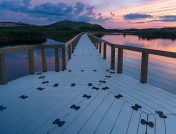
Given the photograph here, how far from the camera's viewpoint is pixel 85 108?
3.09m

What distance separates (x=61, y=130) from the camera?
8.05 feet

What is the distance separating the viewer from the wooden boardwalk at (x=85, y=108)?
251 cm

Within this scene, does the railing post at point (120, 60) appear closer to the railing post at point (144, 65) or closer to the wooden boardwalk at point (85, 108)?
the wooden boardwalk at point (85, 108)

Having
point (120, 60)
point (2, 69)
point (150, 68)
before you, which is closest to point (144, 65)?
point (120, 60)

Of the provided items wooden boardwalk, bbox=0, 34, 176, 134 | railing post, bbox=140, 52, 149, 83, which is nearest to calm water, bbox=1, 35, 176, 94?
railing post, bbox=140, 52, 149, 83

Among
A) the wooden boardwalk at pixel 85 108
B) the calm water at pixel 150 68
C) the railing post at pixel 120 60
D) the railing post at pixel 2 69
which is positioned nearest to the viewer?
the wooden boardwalk at pixel 85 108

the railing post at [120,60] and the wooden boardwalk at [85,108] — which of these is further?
the railing post at [120,60]

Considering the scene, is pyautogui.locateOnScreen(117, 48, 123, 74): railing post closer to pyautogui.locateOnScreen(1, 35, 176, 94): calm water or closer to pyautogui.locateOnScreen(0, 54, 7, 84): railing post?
pyautogui.locateOnScreen(1, 35, 176, 94): calm water

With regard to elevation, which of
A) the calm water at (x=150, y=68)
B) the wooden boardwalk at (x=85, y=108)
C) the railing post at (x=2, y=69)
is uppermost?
the railing post at (x=2, y=69)

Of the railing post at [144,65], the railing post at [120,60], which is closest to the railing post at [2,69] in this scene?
the railing post at [120,60]

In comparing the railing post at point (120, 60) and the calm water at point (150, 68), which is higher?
the railing post at point (120, 60)

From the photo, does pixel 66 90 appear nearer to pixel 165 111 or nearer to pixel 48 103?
pixel 48 103

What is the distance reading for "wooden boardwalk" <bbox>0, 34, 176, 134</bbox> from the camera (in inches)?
98.9

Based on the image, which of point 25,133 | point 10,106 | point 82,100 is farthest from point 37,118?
point 82,100
